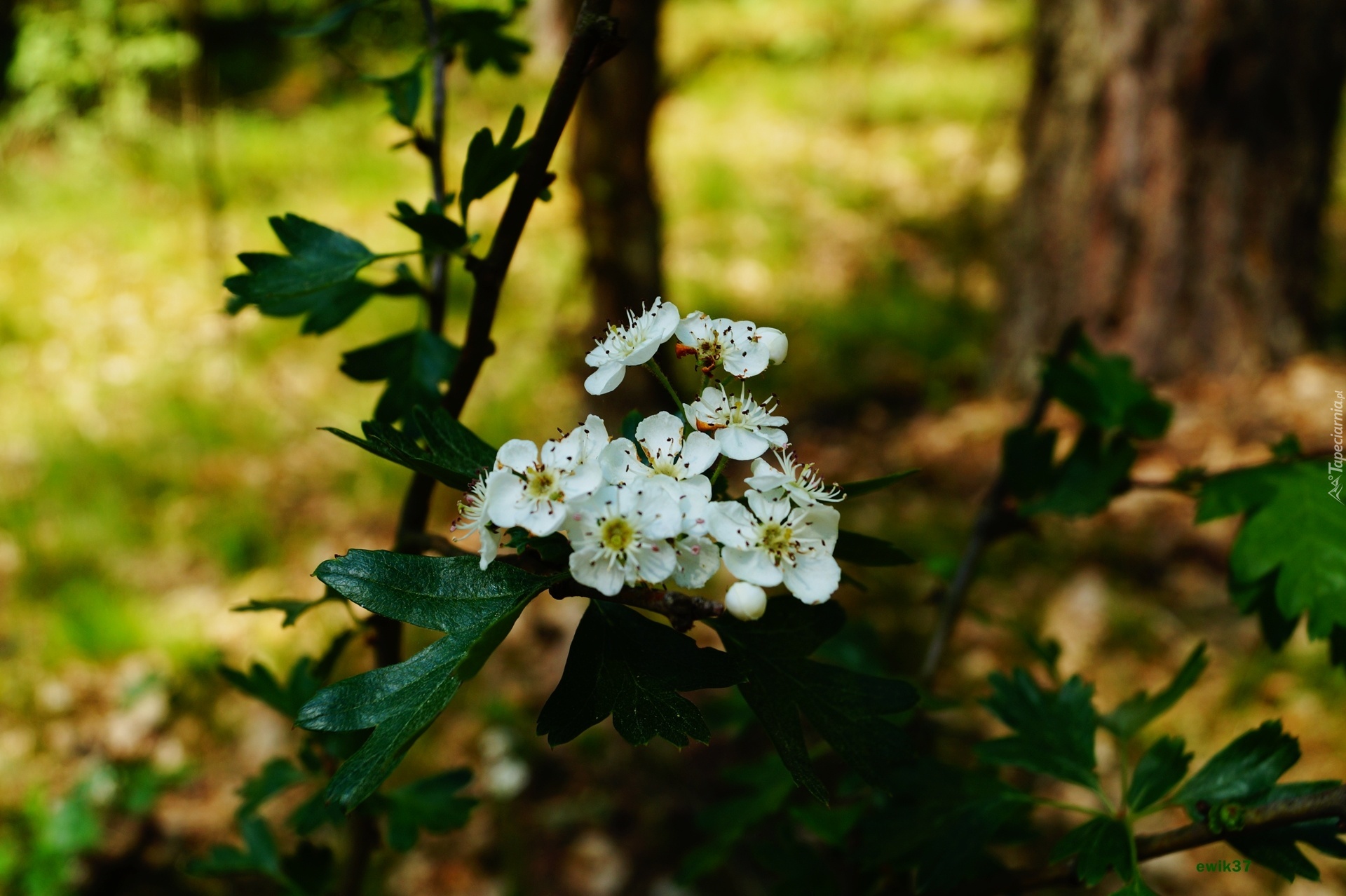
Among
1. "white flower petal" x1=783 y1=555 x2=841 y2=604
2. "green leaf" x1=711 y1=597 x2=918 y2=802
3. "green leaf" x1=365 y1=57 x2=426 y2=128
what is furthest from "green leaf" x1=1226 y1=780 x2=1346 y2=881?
"green leaf" x1=365 y1=57 x2=426 y2=128

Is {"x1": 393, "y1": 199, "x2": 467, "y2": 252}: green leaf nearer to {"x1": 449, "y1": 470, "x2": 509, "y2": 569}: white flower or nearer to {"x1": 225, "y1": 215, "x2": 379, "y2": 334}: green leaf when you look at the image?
{"x1": 225, "y1": 215, "x2": 379, "y2": 334}: green leaf

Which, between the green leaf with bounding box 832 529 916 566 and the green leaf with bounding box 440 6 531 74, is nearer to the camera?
the green leaf with bounding box 832 529 916 566

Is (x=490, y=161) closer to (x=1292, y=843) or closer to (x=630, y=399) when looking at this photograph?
(x=1292, y=843)

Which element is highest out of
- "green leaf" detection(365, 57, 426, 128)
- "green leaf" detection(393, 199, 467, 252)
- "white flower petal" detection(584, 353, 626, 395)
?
"green leaf" detection(365, 57, 426, 128)

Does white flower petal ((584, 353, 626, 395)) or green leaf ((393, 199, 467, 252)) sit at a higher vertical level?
green leaf ((393, 199, 467, 252))

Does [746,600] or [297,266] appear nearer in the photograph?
[746,600]

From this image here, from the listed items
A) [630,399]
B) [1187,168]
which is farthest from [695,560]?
[1187,168]

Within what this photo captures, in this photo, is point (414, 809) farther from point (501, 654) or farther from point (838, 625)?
point (501, 654)
